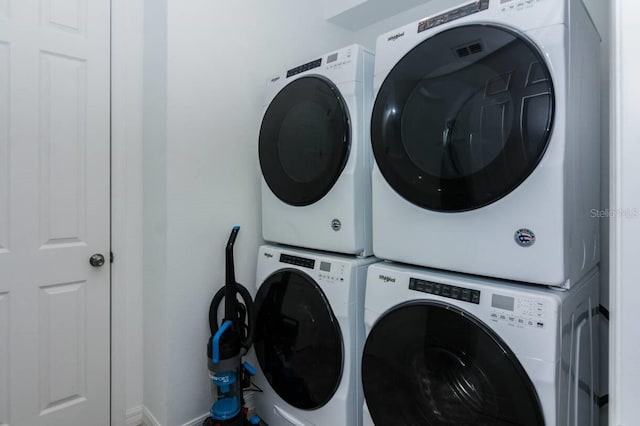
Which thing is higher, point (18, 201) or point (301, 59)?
point (301, 59)

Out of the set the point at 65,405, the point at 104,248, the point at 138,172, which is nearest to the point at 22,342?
the point at 65,405

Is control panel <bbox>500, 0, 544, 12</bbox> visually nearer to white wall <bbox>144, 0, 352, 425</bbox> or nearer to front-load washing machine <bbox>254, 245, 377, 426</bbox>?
front-load washing machine <bbox>254, 245, 377, 426</bbox>

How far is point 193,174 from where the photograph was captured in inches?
62.5

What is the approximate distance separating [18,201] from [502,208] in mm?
1853

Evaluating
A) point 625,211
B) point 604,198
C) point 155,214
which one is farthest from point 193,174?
point 604,198

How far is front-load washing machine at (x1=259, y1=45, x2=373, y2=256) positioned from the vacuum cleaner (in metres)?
0.33

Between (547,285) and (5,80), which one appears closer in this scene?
(547,285)

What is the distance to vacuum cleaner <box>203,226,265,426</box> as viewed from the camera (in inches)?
55.5

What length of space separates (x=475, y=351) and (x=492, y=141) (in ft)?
1.89


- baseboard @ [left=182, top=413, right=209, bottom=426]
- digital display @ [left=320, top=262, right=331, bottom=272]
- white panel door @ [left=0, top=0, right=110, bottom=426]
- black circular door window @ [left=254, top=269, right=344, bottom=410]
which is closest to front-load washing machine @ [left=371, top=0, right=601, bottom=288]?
digital display @ [left=320, top=262, right=331, bottom=272]

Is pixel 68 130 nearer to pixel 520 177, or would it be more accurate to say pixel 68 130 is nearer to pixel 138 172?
pixel 138 172

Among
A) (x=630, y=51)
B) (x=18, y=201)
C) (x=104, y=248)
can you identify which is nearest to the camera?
(x=630, y=51)

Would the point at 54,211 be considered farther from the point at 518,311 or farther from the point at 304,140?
the point at 518,311

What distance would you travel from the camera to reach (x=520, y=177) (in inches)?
34.6
